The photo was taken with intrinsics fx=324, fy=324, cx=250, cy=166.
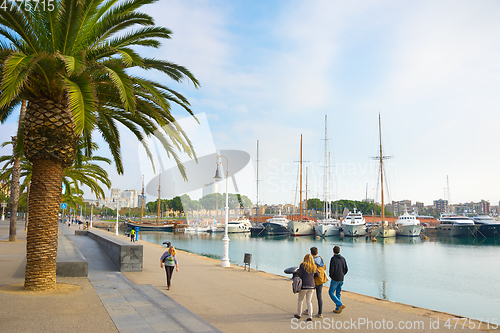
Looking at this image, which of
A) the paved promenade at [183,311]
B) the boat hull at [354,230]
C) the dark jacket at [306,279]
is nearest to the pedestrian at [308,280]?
the dark jacket at [306,279]

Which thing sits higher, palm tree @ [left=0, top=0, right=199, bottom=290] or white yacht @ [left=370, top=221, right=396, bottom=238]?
palm tree @ [left=0, top=0, right=199, bottom=290]

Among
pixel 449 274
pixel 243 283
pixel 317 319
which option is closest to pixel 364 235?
pixel 449 274

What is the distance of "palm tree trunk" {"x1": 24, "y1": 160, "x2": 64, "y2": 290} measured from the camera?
8.27 m

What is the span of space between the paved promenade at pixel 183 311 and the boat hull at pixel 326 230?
5303 cm

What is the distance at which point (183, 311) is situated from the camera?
7.44 meters

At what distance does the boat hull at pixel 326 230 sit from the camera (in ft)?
208

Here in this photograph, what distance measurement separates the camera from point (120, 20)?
8734 millimetres

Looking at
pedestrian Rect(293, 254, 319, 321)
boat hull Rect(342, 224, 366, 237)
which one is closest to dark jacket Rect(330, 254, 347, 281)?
pedestrian Rect(293, 254, 319, 321)

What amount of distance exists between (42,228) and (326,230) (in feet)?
197

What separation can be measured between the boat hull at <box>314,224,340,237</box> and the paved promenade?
53029 millimetres

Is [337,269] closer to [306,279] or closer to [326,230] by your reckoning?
[306,279]

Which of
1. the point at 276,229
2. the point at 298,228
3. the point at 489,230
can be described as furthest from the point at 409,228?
the point at 276,229

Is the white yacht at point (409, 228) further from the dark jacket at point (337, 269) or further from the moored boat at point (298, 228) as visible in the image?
the dark jacket at point (337, 269)

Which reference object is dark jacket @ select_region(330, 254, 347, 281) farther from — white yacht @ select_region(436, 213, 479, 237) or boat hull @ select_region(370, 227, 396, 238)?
white yacht @ select_region(436, 213, 479, 237)
